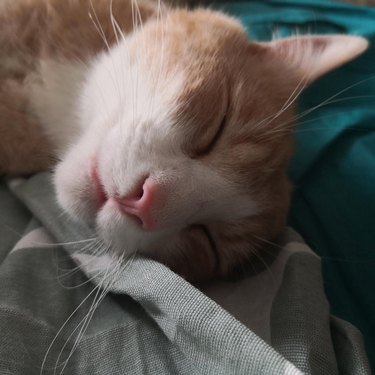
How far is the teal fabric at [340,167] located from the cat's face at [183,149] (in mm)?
237

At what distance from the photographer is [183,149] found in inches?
36.6

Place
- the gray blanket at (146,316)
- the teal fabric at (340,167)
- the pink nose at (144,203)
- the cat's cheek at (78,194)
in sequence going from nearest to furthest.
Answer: the gray blanket at (146,316), the pink nose at (144,203), the cat's cheek at (78,194), the teal fabric at (340,167)

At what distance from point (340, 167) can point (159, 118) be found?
0.72 metres

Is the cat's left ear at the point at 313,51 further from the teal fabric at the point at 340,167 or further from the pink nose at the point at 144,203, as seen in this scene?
the pink nose at the point at 144,203

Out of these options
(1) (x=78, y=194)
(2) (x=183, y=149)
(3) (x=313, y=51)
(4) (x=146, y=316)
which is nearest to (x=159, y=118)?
(2) (x=183, y=149)

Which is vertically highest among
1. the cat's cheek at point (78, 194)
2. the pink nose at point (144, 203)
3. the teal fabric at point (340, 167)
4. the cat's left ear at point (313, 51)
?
the cat's left ear at point (313, 51)

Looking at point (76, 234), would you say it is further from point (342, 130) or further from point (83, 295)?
point (342, 130)

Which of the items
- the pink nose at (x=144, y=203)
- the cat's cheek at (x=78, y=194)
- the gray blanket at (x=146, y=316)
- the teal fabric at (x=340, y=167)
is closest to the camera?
the gray blanket at (x=146, y=316)

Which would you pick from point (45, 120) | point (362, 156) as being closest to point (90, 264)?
point (45, 120)

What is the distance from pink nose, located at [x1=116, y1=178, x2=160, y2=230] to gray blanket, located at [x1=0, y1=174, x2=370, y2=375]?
77mm

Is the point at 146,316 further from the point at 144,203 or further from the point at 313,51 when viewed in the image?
the point at 313,51

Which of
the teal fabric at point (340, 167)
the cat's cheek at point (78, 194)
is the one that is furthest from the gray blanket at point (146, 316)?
the teal fabric at point (340, 167)

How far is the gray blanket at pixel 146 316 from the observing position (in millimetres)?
686

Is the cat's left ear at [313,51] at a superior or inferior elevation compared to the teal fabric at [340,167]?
superior
